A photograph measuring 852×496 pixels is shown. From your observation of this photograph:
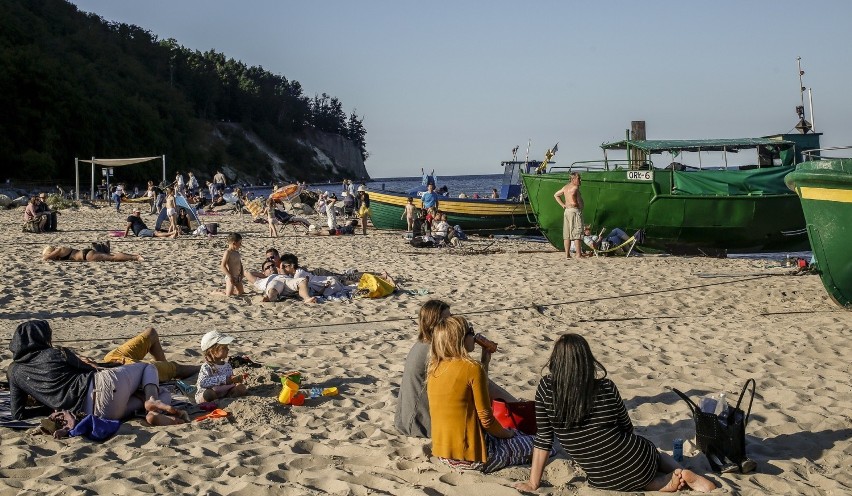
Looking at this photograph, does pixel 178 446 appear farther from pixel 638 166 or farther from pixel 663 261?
pixel 638 166

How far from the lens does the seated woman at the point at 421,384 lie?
524 cm

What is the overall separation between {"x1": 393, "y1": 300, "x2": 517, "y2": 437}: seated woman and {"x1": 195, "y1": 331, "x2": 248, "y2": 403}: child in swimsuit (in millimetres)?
1536

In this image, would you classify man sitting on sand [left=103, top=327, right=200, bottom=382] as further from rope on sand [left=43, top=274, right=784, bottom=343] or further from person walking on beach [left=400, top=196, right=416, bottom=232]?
person walking on beach [left=400, top=196, right=416, bottom=232]

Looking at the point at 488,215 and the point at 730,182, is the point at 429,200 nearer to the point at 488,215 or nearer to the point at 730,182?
the point at 488,215

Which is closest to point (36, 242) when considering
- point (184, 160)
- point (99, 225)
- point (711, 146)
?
point (99, 225)

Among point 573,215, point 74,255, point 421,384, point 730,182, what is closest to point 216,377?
point 421,384

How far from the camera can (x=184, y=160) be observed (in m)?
79.6

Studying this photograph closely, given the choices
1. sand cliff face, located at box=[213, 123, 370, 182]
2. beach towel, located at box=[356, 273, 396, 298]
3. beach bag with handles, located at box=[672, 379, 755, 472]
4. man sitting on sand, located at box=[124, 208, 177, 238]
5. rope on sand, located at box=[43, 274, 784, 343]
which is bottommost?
beach bag with handles, located at box=[672, 379, 755, 472]

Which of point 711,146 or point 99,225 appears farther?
point 99,225

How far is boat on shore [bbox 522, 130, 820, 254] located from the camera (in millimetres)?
16578

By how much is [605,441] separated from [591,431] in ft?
0.30

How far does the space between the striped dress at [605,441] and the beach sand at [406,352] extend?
8.1 inches

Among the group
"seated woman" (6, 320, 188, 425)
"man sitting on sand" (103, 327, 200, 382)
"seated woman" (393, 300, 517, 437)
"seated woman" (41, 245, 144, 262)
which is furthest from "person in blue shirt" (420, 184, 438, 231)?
"seated woman" (393, 300, 517, 437)

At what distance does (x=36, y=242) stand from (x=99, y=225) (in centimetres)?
663
